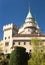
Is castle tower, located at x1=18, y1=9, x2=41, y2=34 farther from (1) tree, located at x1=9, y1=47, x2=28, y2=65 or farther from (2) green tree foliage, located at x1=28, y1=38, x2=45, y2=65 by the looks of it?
(2) green tree foliage, located at x1=28, y1=38, x2=45, y2=65

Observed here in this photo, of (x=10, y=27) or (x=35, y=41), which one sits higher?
(x=10, y=27)

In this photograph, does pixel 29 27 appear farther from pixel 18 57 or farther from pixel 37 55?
pixel 37 55

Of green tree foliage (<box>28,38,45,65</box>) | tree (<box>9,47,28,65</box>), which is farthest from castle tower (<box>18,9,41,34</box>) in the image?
green tree foliage (<box>28,38,45,65</box>)

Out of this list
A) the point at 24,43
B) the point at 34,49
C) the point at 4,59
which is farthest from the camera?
the point at 24,43

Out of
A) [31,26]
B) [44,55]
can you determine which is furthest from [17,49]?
[31,26]

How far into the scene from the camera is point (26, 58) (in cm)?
5769

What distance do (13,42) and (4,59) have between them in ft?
138

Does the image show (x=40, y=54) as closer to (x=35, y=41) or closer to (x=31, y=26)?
(x=35, y=41)

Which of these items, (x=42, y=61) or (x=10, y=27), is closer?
(x=42, y=61)

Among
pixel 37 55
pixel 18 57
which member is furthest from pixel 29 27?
pixel 37 55

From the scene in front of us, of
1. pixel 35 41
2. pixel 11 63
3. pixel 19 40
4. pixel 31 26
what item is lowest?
pixel 11 63

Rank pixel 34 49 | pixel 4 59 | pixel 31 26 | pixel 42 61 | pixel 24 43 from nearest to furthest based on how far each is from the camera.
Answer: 1. pixel 42 61
2. pixel 34 49
3. pixel 4 59
4. pixel 24 43
5. pixel 31 26

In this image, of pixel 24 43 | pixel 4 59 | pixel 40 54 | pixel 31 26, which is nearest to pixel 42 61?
pixel 40 54

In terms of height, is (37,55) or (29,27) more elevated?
(29,27)
